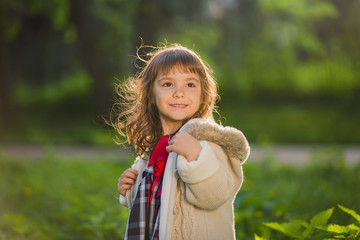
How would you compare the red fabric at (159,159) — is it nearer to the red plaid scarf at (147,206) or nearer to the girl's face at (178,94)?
the red plaid scarf at (147,206)

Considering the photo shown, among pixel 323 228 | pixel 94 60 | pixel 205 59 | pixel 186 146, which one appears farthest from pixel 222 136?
pixel 205 59

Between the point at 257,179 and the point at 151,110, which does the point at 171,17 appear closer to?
the point at 257,179

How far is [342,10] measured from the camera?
16.8 m

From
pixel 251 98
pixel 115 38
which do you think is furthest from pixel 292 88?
pixel 115 38

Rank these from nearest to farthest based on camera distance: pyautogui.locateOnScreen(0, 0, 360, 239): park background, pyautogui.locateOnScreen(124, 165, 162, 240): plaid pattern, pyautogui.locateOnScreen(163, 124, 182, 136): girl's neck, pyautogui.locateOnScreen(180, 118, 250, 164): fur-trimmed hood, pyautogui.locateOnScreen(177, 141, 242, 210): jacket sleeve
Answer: pyautogui.locateOnScreen(177, 141, 242, 210): jacket sleeve → pyautogui.locateOnScreen(180, 118, 250, 164): fur-trimmed hood → pyautogui.locateOnScreen(124, 165, 162, 240): plaid pattern → pyautogui.locateOnScreen(163, 124, 182, 136): girl's neck → pyautogui.locateOnScreen(0, 0, 360, 239): park background

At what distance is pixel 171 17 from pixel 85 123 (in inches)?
200

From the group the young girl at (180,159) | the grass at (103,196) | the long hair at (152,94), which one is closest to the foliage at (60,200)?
the grass at (103,196)

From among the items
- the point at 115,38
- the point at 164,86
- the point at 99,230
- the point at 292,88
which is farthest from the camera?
the point at 292,88

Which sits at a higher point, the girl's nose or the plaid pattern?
the girl's nose

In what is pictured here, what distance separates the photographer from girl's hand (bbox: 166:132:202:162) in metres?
2.12

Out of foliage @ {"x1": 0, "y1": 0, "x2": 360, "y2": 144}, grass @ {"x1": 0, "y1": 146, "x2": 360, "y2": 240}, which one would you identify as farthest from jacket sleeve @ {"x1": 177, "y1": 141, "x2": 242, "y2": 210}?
foliage @ {"x1": 0, "y1": 0, "x2": 360, "y2": 144}

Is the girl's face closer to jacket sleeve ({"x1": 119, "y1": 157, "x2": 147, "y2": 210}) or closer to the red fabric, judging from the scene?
the red fabric

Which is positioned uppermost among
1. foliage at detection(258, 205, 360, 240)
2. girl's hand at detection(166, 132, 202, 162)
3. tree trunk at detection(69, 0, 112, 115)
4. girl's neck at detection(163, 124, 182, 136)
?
tree trunk at detection(69, 0, 112, 115)

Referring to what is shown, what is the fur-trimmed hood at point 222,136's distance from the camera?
7.23 feet
